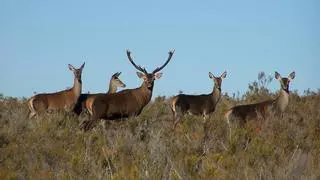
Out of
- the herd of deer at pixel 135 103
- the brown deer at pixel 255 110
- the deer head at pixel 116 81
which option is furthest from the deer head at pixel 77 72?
the brown deer at pixel 255 110

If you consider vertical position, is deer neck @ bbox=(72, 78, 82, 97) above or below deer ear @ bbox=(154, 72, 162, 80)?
below

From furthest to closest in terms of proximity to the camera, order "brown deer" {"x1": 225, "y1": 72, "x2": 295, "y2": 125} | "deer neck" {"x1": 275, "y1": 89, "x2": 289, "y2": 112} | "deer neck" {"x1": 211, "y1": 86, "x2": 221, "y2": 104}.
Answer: "deer neck" {"x1": 211, "y1": 86, "x2": 221, "y2": 104} < "deer neck" {"x1": 275, "y1": 89, "x2": 289, "y2": 112} < "brown deer" {"x1": 225, "y1": 72, "x2": 295, "y2": 125}

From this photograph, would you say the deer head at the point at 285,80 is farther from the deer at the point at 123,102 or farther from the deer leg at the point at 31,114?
the deer leg at the point at 31,114

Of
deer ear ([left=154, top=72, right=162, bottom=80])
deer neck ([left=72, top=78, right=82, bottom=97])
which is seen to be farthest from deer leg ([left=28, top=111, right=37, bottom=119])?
deer ear ([left=154, top=72, right=162, bottom=80])

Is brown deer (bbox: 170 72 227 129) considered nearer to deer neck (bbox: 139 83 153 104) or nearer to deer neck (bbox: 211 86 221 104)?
deer neck (bbox: 211 86 221 104)

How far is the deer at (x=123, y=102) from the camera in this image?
642 inches

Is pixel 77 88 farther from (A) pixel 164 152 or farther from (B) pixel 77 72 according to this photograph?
(A) pixel 164 152

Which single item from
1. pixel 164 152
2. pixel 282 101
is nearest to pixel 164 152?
pixel 164 152

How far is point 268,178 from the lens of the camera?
6.82 m

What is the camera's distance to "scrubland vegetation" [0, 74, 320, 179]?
295 inches

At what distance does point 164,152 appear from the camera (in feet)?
28.3

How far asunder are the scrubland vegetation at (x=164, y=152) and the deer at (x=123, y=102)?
2.21m

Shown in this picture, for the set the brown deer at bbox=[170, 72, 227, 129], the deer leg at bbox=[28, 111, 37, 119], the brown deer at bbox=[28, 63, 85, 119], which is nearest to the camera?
the deer leg at bbox=[28, 111, 37, 119]

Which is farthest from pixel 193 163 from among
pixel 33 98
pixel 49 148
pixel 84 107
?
pixel 33 98
